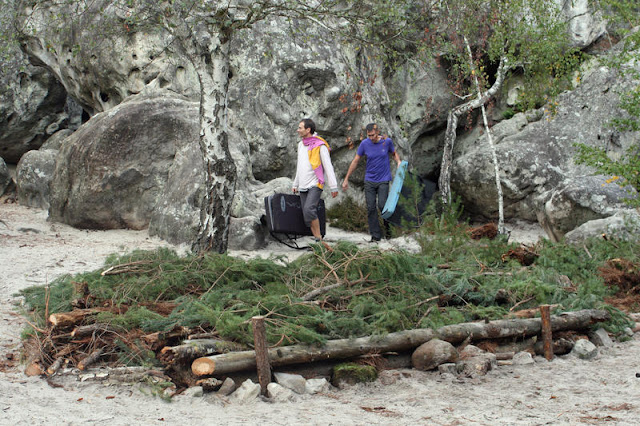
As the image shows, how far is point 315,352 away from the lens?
4688 mm

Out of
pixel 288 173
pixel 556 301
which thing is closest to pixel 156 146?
pixel 288 173

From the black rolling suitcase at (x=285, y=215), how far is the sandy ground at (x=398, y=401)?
179 inches

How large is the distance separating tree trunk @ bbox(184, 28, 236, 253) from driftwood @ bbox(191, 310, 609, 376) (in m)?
3.67

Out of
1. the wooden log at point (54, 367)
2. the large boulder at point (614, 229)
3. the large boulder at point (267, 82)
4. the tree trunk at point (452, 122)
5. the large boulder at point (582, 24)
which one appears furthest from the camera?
the large boulder at point (582, 24)

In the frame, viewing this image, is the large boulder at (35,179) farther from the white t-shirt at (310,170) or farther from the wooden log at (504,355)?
the wooden log at (504,355)

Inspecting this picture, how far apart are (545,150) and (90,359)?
40.3 feet

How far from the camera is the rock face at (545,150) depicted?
14359mm

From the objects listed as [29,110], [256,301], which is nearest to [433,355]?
[256,301]

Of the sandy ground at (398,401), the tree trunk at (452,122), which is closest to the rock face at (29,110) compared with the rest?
the tree trunk at (452,122)

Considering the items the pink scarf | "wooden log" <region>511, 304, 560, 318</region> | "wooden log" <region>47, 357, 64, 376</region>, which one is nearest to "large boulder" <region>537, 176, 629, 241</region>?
the pink scarf

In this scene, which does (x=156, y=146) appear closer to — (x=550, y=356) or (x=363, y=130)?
(x=363, y=130)

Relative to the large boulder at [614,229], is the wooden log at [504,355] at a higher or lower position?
lower

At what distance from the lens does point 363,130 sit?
48.0 feet

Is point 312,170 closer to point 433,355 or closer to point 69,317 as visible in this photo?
point 433,355
